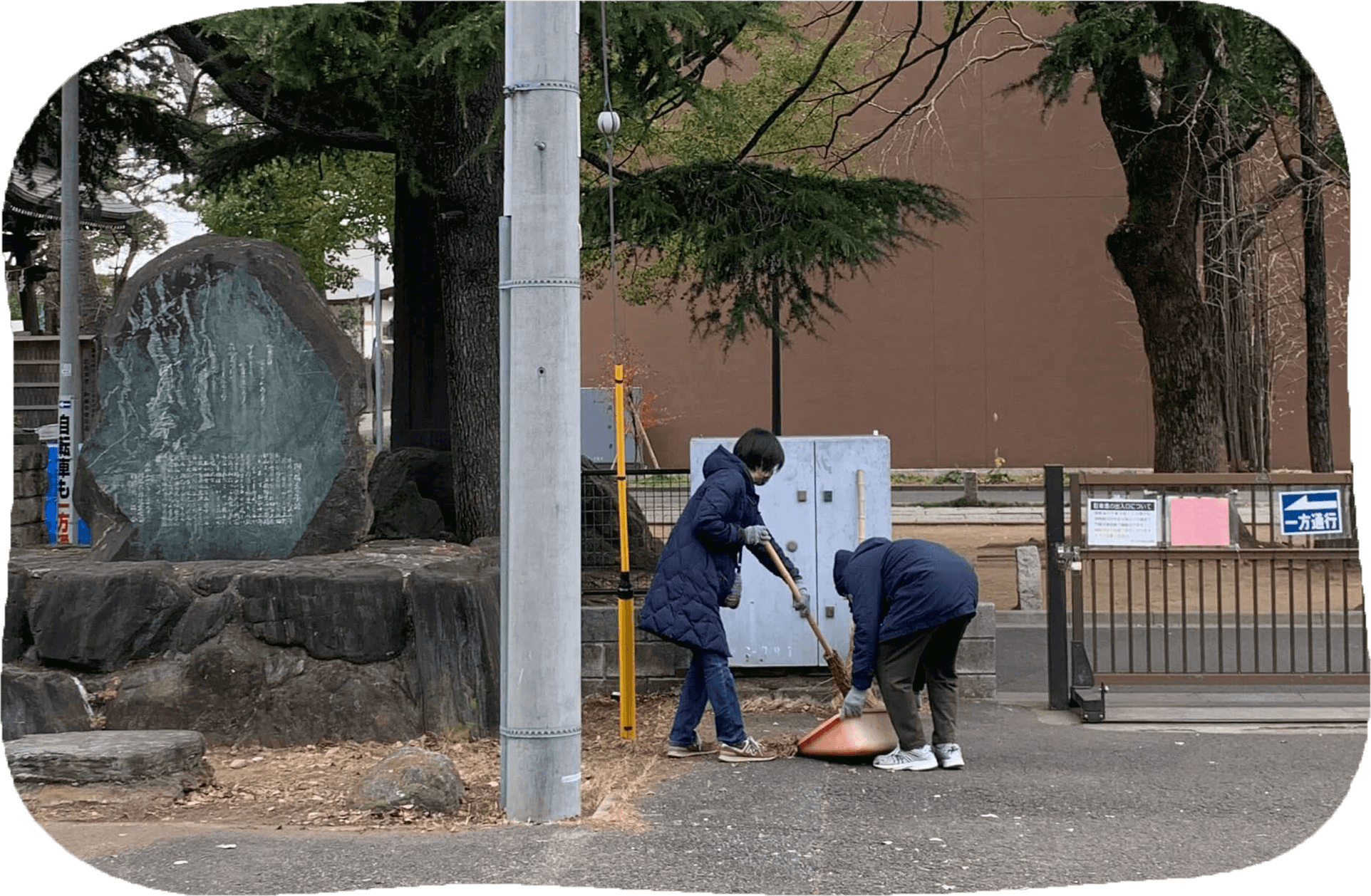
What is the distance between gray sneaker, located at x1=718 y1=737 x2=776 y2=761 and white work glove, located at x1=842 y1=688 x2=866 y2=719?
1.65 feet

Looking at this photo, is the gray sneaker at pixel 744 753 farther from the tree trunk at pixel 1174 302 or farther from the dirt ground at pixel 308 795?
the tree trunk at pixel 1174 302

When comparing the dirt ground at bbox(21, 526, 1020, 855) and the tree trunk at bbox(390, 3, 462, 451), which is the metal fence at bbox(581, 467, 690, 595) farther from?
the dirt ground at bbox(21, 526, 1020, 855)

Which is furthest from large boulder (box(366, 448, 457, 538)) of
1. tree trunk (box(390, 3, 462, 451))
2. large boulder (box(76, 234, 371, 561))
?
large boulder (box(76, 234, 371, 561))

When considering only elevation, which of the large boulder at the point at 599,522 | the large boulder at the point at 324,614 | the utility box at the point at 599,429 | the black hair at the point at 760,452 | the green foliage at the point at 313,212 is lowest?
the large boulder at the point at 324,614

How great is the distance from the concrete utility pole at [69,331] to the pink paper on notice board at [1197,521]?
1062cm

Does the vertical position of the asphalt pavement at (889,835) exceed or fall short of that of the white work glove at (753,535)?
it falls short

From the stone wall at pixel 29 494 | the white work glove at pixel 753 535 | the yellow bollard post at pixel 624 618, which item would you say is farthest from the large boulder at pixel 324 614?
the stone wall at pixel 29 494

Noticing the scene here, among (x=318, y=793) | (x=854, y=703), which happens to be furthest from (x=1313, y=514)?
(x=318, y=793)

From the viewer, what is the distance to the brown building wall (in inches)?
1368

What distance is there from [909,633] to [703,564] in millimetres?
1187

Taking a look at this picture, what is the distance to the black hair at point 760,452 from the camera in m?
7.87

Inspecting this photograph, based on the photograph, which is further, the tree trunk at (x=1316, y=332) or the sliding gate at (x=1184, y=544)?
the tree trunk at (x=1316, y=332)

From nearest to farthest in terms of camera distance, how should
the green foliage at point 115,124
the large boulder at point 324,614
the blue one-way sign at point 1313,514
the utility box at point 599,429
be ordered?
the large boulder at point 324,614 → the blue one-way sign at point 1313,514 → the green foliage at point 115,124 → the utility box at point 599,429

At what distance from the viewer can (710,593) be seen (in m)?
7.61
